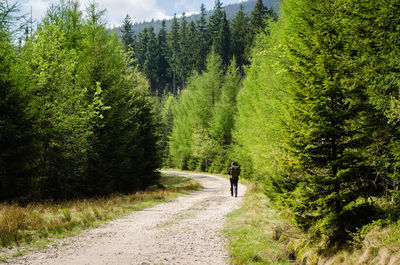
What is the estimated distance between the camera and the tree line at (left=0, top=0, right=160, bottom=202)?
11555 millimetres

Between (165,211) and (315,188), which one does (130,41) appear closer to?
(165,211)

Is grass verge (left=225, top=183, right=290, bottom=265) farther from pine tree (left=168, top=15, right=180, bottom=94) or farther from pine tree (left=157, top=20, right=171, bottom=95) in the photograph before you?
pine tree (left=157, top=20, right=171, bottom=95)

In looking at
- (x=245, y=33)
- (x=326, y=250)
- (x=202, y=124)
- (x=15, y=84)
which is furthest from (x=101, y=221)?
(x=245, y=33)

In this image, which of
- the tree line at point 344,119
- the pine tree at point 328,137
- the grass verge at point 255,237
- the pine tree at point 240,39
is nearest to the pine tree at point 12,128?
the grass verge at point 255,237

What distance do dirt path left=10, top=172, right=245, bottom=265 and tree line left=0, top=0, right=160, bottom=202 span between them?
213 inches

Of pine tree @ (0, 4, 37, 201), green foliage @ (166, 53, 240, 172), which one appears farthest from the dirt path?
green foliage @ (166, 53, 240, 172)

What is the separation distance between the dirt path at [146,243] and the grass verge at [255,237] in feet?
1.25

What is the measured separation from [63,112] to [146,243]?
32.9 ft

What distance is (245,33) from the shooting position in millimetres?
63156

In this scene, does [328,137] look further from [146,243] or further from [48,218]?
[48,218]

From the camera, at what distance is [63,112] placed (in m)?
14.6

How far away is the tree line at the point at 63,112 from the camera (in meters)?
11.6

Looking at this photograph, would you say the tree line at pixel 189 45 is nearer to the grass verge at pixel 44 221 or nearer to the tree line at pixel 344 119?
the grass verge at pixel 44 221

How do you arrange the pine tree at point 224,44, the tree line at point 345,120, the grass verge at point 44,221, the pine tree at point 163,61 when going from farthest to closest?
1. the pine tree at point 163,61
2. the pine tree at point 224,44
3. the grass verge at point 44,221
4. the tree line at point 345,120
